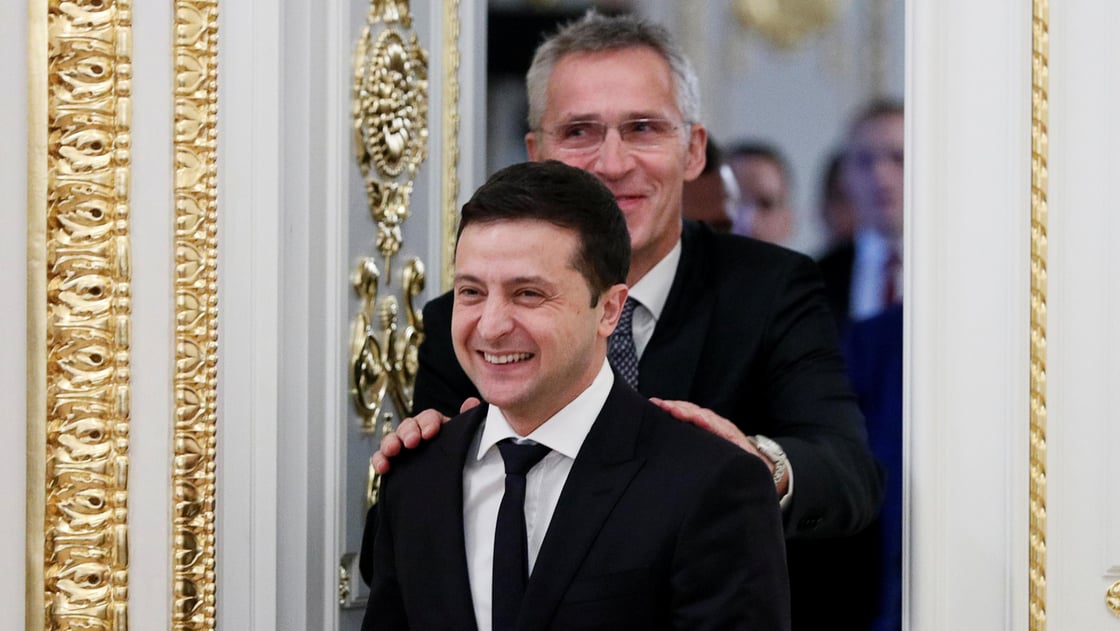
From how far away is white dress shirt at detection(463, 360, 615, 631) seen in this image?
6.18 feet

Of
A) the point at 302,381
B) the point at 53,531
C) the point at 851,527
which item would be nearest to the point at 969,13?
the point at 851,527

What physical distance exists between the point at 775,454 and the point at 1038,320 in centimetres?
50

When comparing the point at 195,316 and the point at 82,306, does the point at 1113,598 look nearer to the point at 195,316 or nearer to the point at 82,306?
the point at 195,316

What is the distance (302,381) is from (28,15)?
2.47 feet

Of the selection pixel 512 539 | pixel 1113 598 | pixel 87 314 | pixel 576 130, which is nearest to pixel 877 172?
pixel 576 130

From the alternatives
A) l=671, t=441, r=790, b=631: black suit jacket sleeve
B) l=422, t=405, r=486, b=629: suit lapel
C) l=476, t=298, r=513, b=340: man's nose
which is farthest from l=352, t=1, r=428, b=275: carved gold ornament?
l=671, t=441, r=790, b=631: black suit jacket sleeve

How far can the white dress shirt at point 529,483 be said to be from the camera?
74.2 inches

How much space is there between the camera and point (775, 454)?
2354mm

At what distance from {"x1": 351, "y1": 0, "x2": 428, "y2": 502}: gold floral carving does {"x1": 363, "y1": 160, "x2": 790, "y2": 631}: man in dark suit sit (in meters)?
0.75

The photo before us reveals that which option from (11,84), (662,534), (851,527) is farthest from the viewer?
(851,527)

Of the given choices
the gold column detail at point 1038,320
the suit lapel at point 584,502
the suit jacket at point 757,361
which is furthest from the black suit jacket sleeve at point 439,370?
the gold column detail at point 1038,320

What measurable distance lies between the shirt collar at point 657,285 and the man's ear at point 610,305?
69cm

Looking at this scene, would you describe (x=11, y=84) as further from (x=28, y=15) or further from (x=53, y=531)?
(x=53, y=531)

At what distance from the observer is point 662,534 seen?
1801 millimetres
